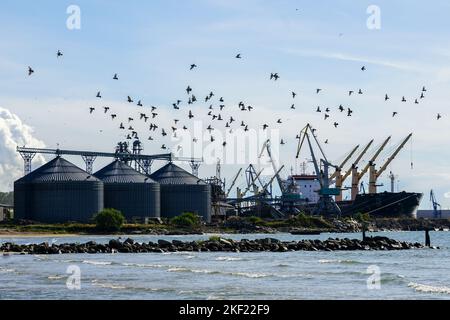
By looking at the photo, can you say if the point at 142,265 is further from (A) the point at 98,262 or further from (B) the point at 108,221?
(B) the point at 108,221

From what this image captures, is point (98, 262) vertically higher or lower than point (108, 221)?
lower

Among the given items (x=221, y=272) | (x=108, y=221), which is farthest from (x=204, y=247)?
(x=108, y=221)

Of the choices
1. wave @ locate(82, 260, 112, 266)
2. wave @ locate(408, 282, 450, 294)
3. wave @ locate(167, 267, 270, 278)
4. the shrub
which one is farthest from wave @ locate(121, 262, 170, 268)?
the shrub

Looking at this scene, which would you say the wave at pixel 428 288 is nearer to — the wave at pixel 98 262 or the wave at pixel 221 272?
the wave at pixel 221 272

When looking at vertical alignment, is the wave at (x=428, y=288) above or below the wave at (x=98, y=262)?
below

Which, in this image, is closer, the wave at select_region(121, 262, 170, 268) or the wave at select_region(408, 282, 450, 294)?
the wave at select_region(408, 282, 450, 294)

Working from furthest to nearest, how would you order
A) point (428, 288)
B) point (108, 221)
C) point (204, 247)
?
1. point (108, 221)
2. point (204, 247)
3. point (428, 288)

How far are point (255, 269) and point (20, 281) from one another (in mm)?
19252

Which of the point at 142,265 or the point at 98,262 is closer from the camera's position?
the point at 142,265

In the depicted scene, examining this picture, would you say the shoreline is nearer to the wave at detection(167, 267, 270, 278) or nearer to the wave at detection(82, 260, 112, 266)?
the wave at detection(82, 260, 112, 266)

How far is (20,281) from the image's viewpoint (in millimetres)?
63469

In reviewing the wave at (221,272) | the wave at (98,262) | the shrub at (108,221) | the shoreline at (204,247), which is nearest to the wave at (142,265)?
the wave at (98,262)
